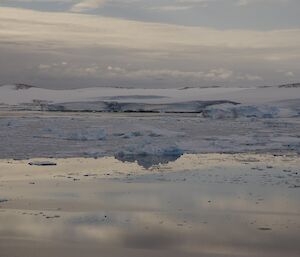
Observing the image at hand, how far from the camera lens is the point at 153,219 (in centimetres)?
532

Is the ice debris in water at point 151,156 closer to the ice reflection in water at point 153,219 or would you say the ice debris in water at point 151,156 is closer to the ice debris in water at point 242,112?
the ice reflection in water at point 153,219

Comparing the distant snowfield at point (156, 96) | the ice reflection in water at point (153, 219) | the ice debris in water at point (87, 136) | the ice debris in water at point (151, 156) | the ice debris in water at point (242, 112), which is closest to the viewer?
the ice reflection in water at point (153, 219)

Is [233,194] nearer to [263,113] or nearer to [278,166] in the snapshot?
[278,166]

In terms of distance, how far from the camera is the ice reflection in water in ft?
14.3

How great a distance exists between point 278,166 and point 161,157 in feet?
7.43

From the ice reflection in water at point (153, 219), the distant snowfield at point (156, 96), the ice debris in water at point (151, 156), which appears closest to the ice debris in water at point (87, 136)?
the ice debris in water at point (151, 156)

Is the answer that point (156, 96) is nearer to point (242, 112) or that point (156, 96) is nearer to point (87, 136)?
point (242, 112)

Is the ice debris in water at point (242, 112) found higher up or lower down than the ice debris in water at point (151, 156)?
higher up

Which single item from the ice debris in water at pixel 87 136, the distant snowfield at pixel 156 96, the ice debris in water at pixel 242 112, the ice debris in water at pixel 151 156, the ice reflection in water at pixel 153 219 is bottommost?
the ice reflection in water at pixel 153 219

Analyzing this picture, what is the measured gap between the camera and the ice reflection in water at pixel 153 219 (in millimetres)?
4348

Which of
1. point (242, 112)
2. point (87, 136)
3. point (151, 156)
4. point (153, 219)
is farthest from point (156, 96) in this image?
point (153, 219)

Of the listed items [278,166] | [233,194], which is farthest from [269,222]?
[278,166]

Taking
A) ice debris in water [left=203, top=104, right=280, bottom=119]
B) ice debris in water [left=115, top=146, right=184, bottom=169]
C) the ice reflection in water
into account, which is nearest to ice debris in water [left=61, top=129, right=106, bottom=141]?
ice debris in water [left=115, top=146, right=184, bottom=169]

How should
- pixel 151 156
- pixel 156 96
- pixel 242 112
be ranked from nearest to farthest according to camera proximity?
pixel 151 156 < pixel 242 112 < pixel 156 96
